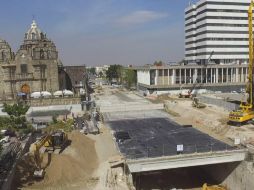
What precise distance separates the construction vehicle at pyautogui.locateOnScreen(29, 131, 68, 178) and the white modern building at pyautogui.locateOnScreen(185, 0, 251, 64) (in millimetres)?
92065

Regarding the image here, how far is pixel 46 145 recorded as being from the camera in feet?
138

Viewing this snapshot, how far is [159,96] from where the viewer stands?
9431 cm

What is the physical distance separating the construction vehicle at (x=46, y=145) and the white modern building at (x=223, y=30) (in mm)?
92065

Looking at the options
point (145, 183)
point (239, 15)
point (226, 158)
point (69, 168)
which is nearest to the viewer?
point (69, 168)

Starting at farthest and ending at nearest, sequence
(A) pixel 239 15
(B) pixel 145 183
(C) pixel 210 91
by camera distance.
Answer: (A) pixel 239 15 < (C) pixel 210 91 < (B) pixel 145 183

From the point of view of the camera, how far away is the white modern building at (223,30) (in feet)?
418

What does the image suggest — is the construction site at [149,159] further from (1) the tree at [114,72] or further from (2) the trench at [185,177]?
(1) the tree at [114,72]

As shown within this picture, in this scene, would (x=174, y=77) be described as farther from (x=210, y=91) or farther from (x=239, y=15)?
(x=239, y=15)

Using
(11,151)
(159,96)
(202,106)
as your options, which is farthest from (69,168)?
(159,96)

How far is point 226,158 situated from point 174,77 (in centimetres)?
6324

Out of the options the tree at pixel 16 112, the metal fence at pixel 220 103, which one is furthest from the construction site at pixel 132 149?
the tree at pixel 16 112

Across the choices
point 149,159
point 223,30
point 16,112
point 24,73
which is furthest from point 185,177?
point 223,30

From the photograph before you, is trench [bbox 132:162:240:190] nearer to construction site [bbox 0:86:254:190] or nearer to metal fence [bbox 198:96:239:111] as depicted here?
construction site [bbox 0:86:254:190]

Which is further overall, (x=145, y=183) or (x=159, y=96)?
(x=159, y=96)
